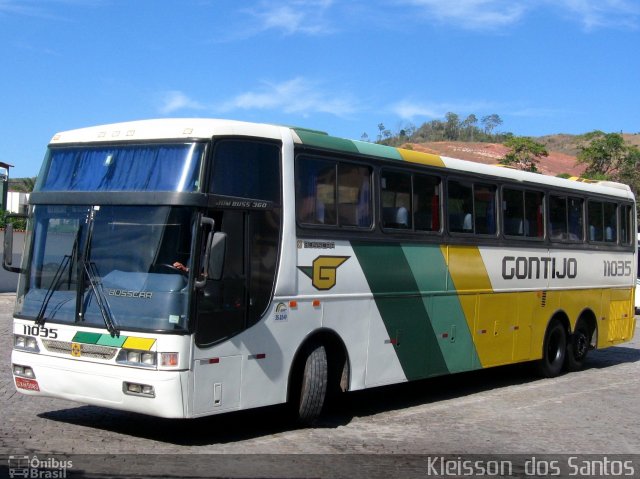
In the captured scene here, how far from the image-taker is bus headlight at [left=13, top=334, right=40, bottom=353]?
8.88 meters

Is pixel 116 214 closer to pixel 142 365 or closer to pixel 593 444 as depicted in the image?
pixel 142 365

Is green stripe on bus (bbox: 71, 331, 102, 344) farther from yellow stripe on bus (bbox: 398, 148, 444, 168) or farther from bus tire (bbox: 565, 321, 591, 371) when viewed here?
bus tire (bbox: 565, 321, 591, 371)

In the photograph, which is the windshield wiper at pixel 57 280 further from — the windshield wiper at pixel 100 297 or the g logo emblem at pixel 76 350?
the g logo emblem at pixel 76 350

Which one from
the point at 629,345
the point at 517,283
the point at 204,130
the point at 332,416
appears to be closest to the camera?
the point at 204,130

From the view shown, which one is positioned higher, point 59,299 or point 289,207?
point 289,207

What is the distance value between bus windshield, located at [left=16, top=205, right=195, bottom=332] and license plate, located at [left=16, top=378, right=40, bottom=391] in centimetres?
65

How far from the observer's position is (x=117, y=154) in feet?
29.3

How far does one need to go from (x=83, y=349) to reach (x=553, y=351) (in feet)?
30.6

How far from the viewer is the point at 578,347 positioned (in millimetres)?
15867

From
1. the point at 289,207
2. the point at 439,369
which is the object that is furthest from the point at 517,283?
the point at 289,207

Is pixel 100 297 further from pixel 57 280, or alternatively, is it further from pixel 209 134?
pixel 209 134

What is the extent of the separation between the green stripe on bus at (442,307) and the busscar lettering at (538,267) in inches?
58.5

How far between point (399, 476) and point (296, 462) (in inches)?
38.6

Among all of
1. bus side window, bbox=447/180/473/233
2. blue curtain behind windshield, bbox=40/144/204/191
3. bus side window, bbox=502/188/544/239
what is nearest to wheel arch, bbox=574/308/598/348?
bus side window, bbox=502/188/544/239
